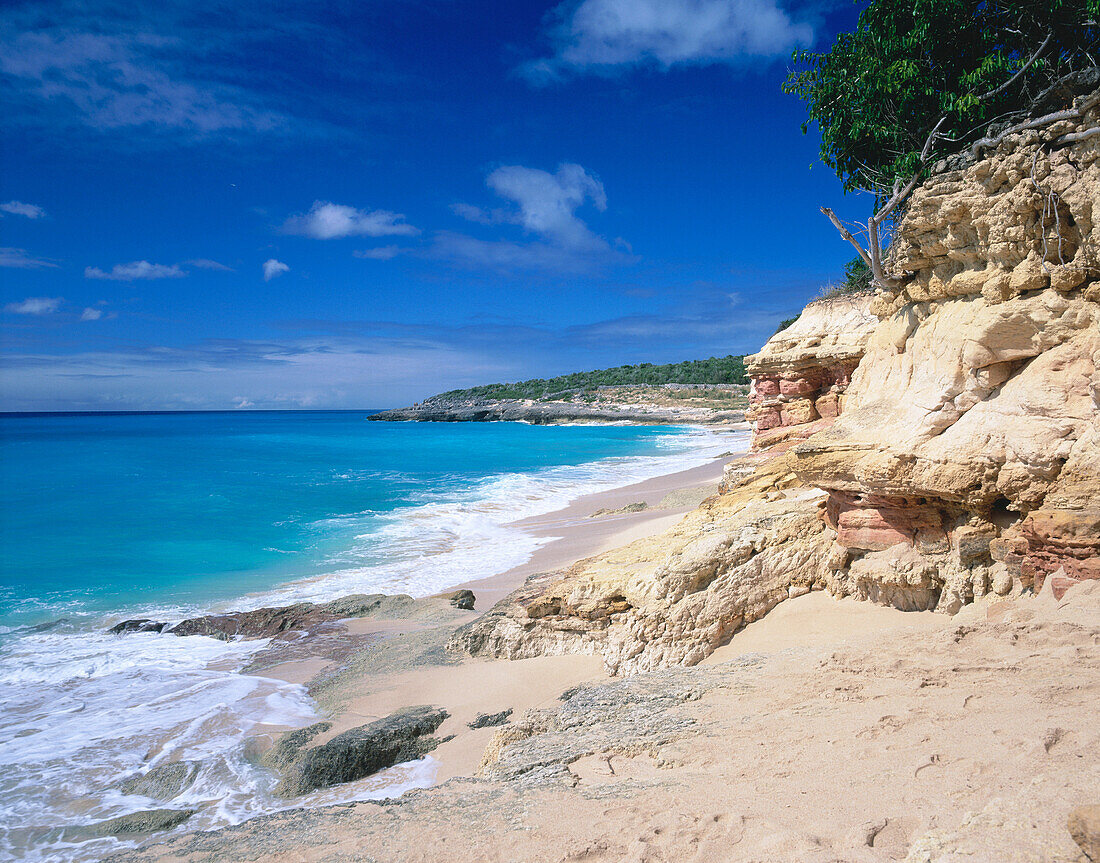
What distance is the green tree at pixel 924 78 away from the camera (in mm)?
5859

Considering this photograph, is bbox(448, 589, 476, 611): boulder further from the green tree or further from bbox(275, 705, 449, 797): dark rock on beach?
the green tree

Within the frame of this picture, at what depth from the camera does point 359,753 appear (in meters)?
5.56

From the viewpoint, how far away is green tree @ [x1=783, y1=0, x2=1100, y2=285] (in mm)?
5859

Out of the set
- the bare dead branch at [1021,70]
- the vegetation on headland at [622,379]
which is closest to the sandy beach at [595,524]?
the bare dead branch at [1021,70]

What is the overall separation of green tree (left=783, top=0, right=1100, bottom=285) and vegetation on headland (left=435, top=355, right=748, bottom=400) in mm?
90630

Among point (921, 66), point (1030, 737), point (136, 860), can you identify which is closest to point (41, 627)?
point (136, 860)

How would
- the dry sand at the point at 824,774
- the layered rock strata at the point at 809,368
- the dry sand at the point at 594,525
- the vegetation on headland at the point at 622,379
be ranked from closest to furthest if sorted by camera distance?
the dry sand at the point at 824,774 < the layered rock strata at the point at 809,368 < the dry sand at the point at 594,525 < the vegetation on headland at the point at 622,379

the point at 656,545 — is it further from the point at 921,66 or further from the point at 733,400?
the point at 733,400

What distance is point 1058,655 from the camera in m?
3.53

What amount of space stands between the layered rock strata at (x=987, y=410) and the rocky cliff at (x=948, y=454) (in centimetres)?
1

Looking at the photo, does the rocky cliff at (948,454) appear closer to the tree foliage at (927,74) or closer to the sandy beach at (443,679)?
the sandy beach at (443,679)

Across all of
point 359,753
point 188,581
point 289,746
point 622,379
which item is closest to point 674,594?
point 359,753

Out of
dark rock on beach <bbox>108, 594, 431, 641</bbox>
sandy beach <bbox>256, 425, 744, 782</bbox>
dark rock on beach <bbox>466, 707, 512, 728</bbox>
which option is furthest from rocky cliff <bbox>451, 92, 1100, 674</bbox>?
dark rock on beach <bbox>108, 594, 431, 641</bbox>

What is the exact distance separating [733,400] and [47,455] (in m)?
75.6
